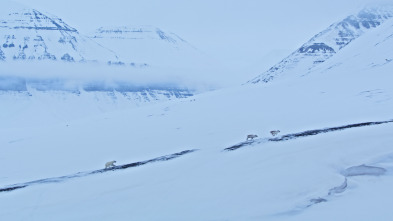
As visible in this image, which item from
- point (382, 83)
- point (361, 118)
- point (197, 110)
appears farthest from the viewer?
point (197, 110)

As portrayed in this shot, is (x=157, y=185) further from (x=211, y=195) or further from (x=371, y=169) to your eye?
(x=371, y=169)

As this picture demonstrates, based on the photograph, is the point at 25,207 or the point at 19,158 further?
the point at 19,158

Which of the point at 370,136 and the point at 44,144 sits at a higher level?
the point at 44,144

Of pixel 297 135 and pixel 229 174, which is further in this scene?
pixel 297 135

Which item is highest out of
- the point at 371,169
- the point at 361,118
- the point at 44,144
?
the point at 44,144

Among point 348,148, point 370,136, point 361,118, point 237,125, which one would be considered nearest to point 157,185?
point 348,148

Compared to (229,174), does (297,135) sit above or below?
above

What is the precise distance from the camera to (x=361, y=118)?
23938 mm

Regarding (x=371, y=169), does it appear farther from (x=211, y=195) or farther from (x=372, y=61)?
(x=372, y=61)

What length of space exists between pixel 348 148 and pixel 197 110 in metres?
26.0

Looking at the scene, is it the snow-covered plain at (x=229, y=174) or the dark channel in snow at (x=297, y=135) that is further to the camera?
the dark channel in snow at (x=297, y=135)

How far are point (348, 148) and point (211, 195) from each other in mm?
4904

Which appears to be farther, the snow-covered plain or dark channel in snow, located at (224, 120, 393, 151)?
dark channel in snow, located at (224, 120, 393, 151)

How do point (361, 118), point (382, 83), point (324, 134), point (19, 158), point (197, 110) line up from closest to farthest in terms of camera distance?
point (324, 134) → point (361, 118) → point (19, 158) → point (382, 83) → point (197, 110)
